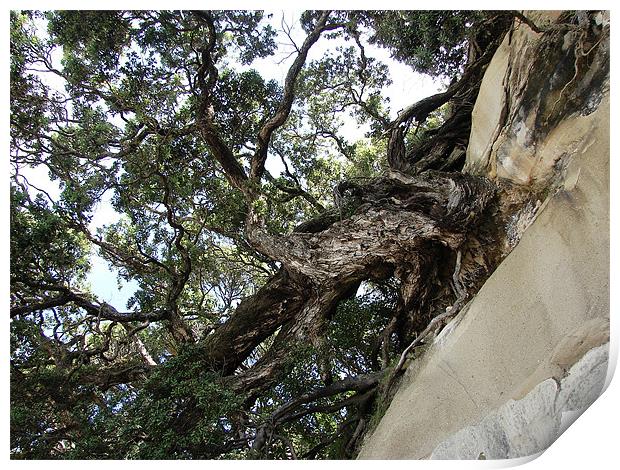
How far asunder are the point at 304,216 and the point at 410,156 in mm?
1181

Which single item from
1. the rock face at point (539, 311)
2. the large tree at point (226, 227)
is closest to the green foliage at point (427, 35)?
the large tree at point (226, 227)

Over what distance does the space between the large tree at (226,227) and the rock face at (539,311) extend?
15.9 inches

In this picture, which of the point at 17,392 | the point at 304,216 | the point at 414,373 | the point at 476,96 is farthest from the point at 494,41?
the point at 17,392

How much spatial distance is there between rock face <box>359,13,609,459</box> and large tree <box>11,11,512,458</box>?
0.40 metres

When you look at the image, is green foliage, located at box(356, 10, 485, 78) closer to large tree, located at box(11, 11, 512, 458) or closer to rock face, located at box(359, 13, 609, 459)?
large tree, located at box(11, 11, 512, 458)

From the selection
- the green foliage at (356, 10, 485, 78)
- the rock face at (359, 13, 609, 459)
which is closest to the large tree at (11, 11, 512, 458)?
the green foliage at (356, 10, 485, 78)

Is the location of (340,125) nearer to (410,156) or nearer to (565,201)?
(410,156)

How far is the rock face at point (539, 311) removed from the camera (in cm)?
288

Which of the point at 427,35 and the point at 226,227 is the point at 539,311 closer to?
the point at 427,35

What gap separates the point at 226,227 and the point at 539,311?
111 inches

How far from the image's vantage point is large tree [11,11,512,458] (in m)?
3.60

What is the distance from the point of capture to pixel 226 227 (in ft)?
15.4

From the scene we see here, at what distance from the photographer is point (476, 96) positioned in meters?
4.24

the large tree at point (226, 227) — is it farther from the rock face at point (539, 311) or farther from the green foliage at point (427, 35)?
the rock face at point (539, 311)
